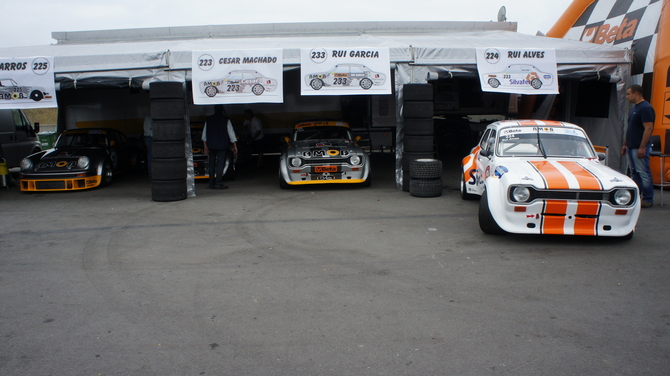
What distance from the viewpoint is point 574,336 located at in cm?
334

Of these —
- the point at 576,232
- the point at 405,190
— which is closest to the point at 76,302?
the point at 576,232

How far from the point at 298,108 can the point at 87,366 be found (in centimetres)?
1318

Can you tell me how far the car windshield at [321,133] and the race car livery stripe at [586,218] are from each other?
18.6 feet

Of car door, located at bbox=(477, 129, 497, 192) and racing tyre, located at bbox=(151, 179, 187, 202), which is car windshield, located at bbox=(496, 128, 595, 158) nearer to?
car door, located at bbox=(477, 129, 497, 192)

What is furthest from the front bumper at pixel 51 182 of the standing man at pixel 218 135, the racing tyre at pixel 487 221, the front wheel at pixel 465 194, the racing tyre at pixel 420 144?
the racing tyre at pixel 487 221

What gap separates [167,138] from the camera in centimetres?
845

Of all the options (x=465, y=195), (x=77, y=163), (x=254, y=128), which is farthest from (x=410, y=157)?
(x=77, y=163)

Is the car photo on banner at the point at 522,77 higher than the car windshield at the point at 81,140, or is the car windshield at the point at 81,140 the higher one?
the car photo on banner at the point at 522,77

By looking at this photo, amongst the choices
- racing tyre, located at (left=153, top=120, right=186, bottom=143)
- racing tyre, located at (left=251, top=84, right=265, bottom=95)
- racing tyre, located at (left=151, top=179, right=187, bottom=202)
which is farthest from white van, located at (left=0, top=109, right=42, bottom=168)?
racing tyre, located at (left=251, top=84, right=265, bottom=95)

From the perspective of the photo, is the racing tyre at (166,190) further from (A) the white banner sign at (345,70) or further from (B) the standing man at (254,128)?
(B) the standing man at (254,128)

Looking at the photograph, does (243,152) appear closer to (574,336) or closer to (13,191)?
(13,191)

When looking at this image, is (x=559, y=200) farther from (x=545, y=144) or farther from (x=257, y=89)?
(x=257, y=89)

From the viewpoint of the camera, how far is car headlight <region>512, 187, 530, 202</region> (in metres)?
5.41

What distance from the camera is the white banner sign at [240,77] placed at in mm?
8633
